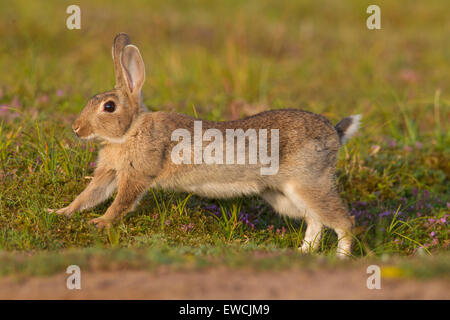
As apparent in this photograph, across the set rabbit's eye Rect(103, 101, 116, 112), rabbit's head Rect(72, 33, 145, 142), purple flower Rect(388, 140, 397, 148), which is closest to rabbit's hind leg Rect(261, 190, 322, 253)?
rabbit's head Rect(72, 33, 145, 142)

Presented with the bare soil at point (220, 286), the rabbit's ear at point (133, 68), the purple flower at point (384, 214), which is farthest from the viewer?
the purple flower at point (384, 214)

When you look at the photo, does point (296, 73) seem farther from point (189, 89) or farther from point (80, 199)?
point (80, 199)

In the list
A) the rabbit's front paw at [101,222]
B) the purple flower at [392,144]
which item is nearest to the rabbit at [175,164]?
the rabbit's front paw at [101,222]

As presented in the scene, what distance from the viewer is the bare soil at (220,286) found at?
3615 mm

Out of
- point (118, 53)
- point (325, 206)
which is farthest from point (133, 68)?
point (325, 206)

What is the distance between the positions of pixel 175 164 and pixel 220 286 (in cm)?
210

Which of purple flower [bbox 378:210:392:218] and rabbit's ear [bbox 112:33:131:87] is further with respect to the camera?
purple flower [bbox 378:210:392:218]

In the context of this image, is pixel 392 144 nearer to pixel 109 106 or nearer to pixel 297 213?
pixel 297 213

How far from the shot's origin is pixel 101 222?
5.40 meters

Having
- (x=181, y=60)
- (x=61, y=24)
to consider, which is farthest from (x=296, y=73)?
→ (x=61, y=24)

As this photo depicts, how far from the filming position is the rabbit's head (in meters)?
5.59

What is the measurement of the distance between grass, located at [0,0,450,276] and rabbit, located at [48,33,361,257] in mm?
253

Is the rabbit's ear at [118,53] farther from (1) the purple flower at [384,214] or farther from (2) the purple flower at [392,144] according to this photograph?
(2) the purple flower at [392,144]

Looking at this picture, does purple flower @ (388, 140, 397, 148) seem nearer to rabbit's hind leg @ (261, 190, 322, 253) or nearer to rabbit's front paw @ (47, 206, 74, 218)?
rabbit's hind leg @ (261, 190, 322, 253)
